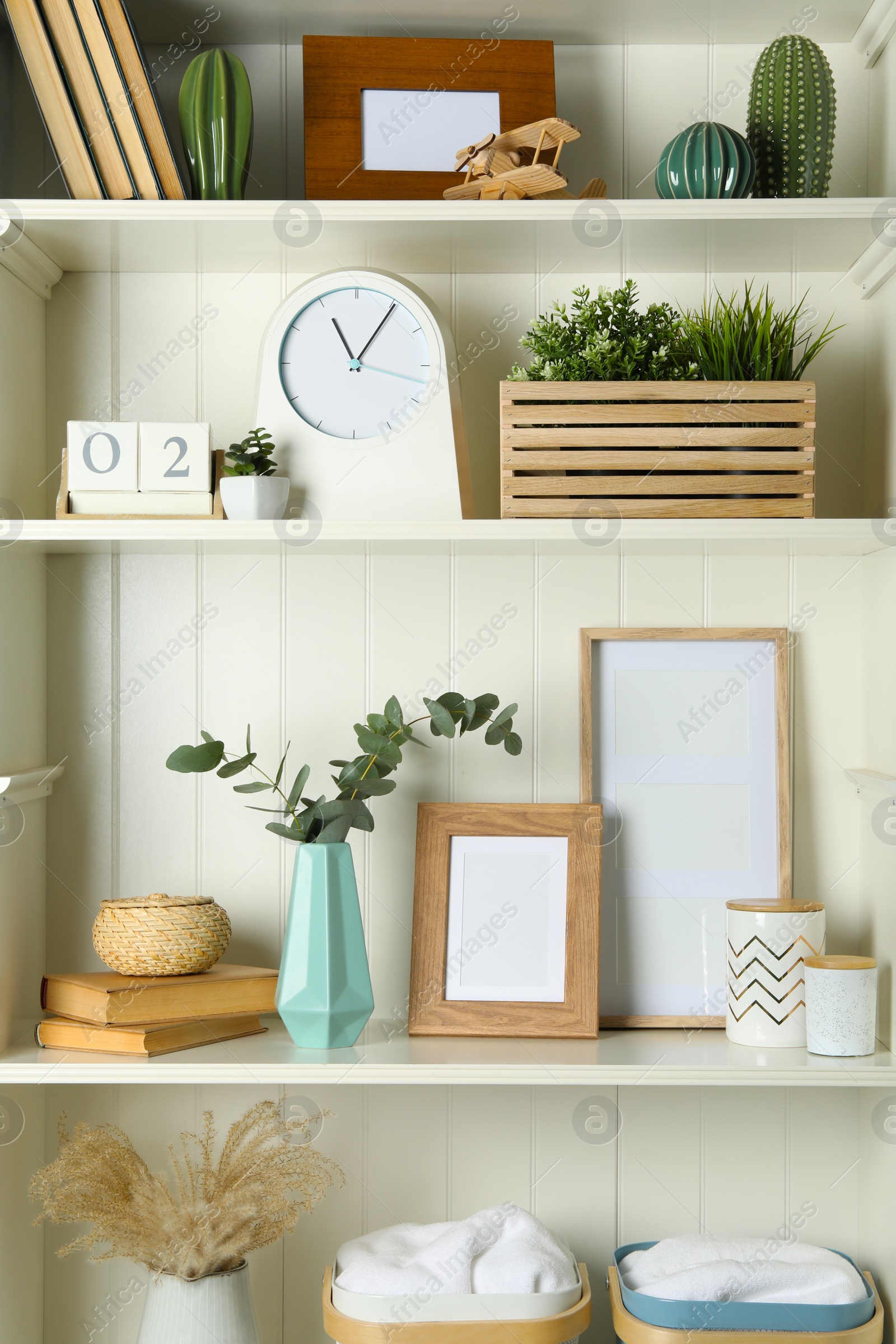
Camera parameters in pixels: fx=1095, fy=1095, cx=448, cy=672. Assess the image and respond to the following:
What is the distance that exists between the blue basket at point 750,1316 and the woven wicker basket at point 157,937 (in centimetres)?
58

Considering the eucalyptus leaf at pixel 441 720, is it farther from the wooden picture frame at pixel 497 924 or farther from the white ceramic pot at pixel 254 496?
the white ceramic pot at pixel 254 496

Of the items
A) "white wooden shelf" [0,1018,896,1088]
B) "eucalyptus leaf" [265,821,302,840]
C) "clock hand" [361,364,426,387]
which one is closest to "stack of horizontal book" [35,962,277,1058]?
"white wooden shelf" [0,1018,896,1088]

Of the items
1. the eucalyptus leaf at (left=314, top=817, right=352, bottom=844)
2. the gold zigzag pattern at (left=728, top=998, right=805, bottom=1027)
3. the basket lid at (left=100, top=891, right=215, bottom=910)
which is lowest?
the gold zigzag pattern at (left=728, top=998, right=805, bottom=1027)

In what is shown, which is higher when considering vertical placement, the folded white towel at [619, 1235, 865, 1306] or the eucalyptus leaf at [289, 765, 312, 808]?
the eucalyptus leaf at [289, 765, 312, 808]

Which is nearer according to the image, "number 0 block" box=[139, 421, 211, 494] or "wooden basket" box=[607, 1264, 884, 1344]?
"wooden basket" box=[607, 1264, 884, 1344]

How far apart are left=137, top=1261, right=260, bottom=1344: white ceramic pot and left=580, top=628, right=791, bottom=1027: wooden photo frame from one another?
0.49 metres

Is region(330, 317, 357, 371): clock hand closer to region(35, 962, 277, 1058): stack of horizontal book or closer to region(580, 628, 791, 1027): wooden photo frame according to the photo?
→ region(580, 628, 791, 1027): wooden photo frame

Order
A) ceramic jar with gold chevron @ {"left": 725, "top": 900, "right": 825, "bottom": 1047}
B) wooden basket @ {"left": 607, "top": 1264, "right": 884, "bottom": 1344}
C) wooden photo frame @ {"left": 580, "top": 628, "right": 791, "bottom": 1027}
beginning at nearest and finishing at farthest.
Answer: wooden basket @ {"left": 607, "top": 1264, "right": 884, "bottom": 1344} < ceramic jar with gold chevron @ {"left": 725, "top": 900, "right": 825, "bottom": 1047} < wooden photo frame @ {"left": 580, "top": 628, "right": 791, "bottom": 1027}

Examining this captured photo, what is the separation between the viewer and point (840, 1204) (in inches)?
51.0

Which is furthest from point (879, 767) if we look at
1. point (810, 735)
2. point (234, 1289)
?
point (234, 1289)

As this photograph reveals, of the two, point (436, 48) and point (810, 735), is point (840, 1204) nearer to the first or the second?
point (810, 735)

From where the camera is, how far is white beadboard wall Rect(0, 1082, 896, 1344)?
1.30 m

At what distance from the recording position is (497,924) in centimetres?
125

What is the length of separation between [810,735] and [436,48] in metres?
0.91
